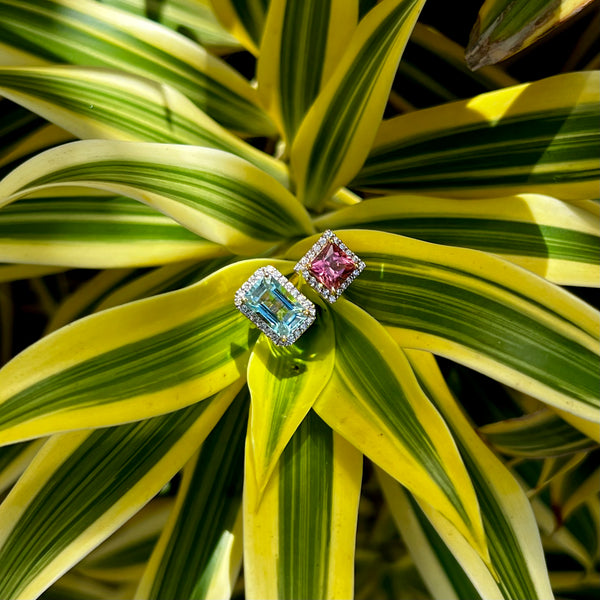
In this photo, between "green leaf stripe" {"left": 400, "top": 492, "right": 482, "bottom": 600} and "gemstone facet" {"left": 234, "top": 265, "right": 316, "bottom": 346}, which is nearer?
"gemstone facet" {"left": 234, "top": 265, "right": 316, "bottom": 346}

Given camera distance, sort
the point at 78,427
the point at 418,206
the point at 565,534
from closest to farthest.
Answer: the point at 78,427
the point at 418,206
the point at 565,534

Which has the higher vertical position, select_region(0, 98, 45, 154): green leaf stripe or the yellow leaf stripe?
select_region(0, 98, 45, 154): green leaf stripe

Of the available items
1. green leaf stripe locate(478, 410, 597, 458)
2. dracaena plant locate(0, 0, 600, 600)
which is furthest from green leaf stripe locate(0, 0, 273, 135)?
green leaf stripe locate(478, 410, 597, 458)

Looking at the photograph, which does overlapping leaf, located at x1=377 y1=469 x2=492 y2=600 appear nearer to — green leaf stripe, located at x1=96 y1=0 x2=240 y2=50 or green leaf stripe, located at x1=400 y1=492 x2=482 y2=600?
green leaf stripe, located at x1=400 y1=492 x2=482 y2=600

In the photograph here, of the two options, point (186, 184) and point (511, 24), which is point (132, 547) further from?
point (511, 24)

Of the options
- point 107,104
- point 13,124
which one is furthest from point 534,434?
point 13,124

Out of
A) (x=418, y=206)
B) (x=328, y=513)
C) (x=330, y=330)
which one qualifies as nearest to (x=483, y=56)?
(x=418, y=206)

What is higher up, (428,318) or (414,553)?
(428,318)

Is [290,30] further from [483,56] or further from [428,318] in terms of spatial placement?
[428,318]
